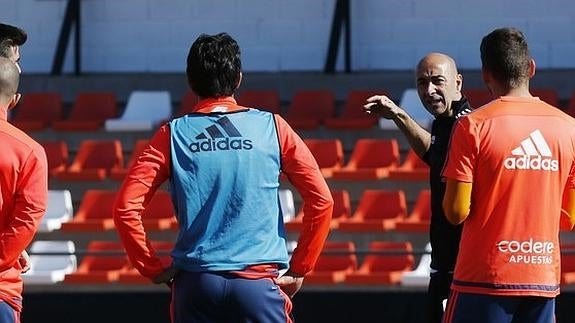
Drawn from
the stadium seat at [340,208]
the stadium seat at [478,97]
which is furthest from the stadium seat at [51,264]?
the stadium seat at [478,97]

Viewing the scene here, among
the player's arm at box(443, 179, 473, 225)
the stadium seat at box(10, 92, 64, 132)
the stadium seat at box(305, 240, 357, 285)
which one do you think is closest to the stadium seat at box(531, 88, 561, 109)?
the stadium seat at box(305, 240, 357, 285)

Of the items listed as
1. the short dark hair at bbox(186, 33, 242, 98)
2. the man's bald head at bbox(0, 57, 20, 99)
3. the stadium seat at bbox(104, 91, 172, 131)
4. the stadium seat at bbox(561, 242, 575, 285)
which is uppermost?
the short dark hair at bbox(186, 33, 242, 98)

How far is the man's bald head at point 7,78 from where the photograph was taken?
4695mm

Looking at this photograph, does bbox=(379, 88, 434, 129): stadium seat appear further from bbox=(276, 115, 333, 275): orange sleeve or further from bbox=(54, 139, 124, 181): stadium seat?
bbox=(276, 115, 333, 275): orange sleeve

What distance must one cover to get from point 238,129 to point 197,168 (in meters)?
0.18

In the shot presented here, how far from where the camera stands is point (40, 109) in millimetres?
11547

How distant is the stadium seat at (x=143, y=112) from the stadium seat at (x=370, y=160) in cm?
167

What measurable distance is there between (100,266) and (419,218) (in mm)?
2186

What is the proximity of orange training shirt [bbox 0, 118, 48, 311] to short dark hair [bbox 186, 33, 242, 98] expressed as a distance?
57 cm

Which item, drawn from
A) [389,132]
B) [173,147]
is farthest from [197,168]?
[389,132]

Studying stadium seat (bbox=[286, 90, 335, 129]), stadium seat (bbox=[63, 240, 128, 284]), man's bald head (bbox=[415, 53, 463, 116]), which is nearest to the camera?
man's bald head (bbox=[415, 53, 463, 116])

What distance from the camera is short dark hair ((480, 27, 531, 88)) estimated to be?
174 inches

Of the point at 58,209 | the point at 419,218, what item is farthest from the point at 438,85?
the point at 58,209

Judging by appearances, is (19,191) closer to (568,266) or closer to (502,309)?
(502,309)
